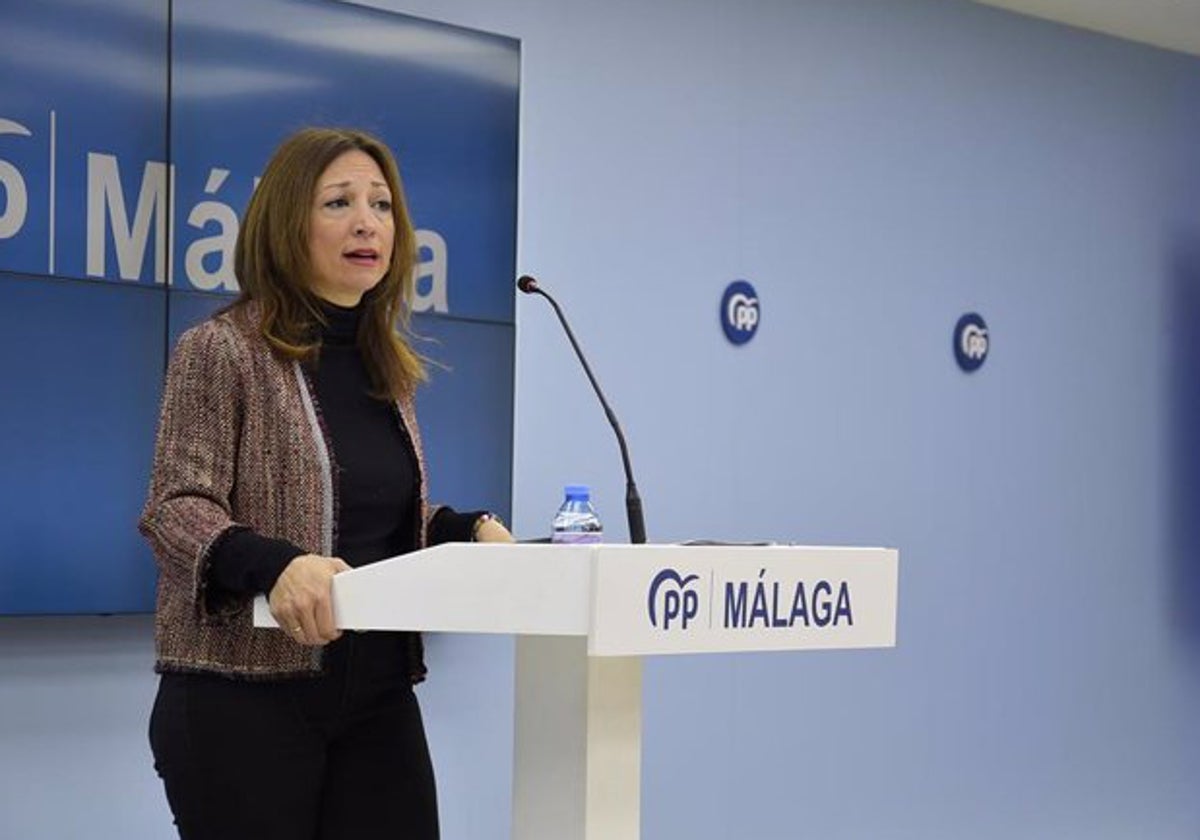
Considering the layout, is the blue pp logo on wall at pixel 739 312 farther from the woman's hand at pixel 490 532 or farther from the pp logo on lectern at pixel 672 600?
the pp logo on lectern at pixel 672 600

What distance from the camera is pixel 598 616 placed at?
1.81 m

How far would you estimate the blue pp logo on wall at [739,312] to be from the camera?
15.2 ft

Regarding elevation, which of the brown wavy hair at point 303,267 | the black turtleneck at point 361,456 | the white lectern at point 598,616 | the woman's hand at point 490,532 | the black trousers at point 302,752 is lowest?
the black trousers at point 302,752

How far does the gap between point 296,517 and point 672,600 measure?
1.76 feet

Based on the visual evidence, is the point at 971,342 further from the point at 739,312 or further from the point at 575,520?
the point at 575,520

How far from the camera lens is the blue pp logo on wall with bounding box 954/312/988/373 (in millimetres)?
5184

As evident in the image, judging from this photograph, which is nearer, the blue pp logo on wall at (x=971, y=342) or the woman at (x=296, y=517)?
the woman at (x=296, y=517)

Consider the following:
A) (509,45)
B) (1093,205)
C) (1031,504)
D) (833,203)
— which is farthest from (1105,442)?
(509,45)

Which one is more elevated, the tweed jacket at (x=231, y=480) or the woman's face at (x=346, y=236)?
the woman's face at (x=346, y=236)

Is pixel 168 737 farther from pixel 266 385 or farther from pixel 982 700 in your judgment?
pixel 982 700

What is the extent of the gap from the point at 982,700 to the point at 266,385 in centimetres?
349

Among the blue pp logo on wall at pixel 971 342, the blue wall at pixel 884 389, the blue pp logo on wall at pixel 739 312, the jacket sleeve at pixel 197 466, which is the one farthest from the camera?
the blue pp logo on wall at pixel 971 342

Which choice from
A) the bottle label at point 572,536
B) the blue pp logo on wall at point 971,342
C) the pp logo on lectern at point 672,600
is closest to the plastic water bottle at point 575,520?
the bottle label at point 572,536

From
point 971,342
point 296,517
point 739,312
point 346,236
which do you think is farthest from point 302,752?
point 971,342
